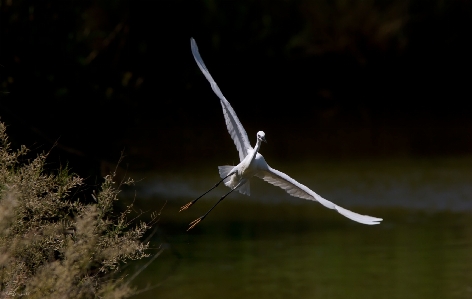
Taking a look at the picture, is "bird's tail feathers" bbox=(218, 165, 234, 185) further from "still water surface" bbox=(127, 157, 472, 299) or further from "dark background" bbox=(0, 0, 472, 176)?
"dark background" bbox=(0, 0, 472, 176)

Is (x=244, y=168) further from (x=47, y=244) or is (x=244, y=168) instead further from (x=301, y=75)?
(x=301, y=75)

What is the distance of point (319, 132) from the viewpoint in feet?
47.9

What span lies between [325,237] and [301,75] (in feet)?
27.9

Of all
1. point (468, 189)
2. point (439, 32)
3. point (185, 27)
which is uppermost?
point (439, 32)

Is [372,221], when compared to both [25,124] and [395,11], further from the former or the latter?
[395,11]

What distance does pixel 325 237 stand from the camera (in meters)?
8.71

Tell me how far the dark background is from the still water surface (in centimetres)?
92

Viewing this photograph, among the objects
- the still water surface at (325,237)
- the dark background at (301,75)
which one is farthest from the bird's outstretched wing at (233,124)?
the dark background at (301,75)

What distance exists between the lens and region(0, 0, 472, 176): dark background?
13188 millimetres

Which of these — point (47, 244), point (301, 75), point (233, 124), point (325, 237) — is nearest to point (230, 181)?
point (233, 124)

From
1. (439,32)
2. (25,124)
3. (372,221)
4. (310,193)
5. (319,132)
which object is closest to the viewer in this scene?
(372,221)

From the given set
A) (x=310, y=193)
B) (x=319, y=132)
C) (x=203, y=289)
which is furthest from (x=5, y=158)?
(x=319, y=132)

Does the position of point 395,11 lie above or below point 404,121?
above

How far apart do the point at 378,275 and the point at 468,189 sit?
3393 mm
